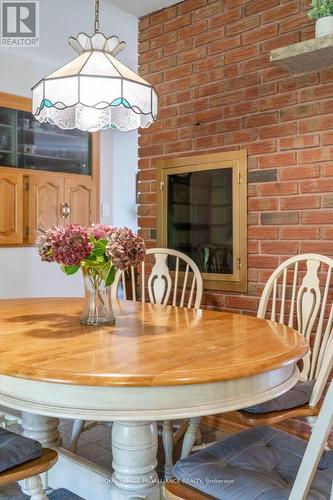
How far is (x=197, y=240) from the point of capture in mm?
2895

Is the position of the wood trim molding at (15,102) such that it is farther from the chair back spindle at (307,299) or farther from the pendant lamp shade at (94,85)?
the chair back spindle at (307,299)

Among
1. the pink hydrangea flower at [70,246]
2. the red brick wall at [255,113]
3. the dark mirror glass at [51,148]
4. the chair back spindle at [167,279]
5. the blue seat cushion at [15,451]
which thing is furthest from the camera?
the dark mirror glass at [51,148]

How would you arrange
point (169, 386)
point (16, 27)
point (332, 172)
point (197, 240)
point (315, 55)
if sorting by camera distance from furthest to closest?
point (16, 27) < point (197, 240) < point (332, 172) < point (315, 55) < point (169, 386)

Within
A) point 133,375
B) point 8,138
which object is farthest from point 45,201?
point 133,375

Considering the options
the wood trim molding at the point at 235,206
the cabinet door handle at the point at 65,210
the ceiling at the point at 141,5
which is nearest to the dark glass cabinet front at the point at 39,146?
the cabinet door handle at the point at 65,210

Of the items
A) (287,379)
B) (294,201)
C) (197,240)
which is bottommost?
(287,379)

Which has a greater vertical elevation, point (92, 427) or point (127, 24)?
point (127, 24)

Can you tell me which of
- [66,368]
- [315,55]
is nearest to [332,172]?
[315,55]

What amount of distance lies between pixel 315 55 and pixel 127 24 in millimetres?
1912

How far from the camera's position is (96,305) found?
5.69 feet

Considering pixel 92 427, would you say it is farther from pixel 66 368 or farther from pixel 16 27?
pixel 16 27

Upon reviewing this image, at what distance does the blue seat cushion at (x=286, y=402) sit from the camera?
5.43ft

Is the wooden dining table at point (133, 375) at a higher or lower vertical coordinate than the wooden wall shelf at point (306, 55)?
lower

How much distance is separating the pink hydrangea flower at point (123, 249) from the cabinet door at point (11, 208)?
249 centimetres
